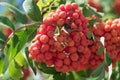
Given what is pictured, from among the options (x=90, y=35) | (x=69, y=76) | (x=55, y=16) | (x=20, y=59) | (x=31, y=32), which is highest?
(x=55, y=16)

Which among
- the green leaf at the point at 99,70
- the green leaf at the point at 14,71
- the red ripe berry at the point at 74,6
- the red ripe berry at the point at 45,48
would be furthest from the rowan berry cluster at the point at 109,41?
the green leaf at the point at 14,71

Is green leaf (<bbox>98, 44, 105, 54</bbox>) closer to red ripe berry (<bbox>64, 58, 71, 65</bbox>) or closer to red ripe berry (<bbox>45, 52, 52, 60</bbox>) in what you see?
red ripe berry (<bbox>64, 58, 71, 65</bbox>)

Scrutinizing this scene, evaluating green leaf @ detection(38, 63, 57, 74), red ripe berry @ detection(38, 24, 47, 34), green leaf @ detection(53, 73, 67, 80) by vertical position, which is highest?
red ripe berry @ detection(38, 24, 47, 34)

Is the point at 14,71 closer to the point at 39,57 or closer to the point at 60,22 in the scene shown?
the point at 39,57

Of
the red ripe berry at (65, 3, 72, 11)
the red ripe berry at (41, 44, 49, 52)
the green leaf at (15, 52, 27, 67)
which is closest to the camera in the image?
the red ripe berry at (41, 44, 49, 52)

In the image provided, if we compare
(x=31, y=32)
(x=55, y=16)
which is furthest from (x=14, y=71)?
(x=55, y=16)

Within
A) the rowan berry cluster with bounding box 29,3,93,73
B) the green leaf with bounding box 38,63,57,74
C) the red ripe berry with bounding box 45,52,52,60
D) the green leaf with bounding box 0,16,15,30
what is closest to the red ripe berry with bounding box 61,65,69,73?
the rowan berry cluster with bounding box 29,3,93,73

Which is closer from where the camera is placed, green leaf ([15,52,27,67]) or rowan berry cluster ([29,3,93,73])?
rowan berry cluster ([29,3,93,73])

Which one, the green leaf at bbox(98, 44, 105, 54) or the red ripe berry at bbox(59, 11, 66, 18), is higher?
the red ripe berry at bbox(59, 11, 66, 18)
